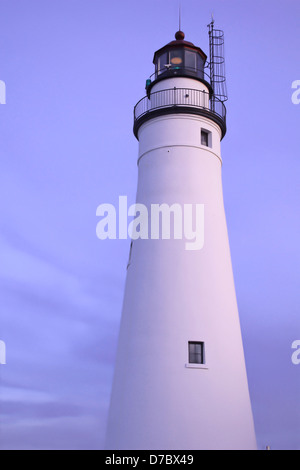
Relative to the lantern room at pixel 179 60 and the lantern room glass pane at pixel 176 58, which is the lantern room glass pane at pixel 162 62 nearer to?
the lantern room at pixel 179 60

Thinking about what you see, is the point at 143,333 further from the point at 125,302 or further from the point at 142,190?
the point at 142,190

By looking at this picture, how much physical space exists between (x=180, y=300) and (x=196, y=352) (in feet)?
5.60

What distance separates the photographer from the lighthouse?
18094 mm

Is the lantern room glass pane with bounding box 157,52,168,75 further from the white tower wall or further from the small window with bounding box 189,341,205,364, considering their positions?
the small window with bounding box 189,341,205,364

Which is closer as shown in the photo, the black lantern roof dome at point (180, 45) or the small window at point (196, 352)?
the small window at point (196, 352)

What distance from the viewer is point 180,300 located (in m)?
19.2

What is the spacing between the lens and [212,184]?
21.3m

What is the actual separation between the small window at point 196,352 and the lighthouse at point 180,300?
0.10 feet

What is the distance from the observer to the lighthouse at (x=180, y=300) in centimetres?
1809

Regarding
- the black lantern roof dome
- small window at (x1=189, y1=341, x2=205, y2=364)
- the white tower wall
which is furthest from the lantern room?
small window at (x1=189, y1=341, x2=205, y2=364)

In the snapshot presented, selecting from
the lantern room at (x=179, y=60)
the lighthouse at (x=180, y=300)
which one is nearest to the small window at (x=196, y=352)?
the lighthouse at (x=180, y=300)

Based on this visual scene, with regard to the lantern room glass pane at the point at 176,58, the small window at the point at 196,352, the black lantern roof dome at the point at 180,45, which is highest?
the black lantern roof dome at the point at 180,45

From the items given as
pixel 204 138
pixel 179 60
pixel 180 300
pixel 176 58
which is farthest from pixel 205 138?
pixel 180 300

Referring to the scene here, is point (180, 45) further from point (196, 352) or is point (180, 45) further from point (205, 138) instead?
point (196, 352)
